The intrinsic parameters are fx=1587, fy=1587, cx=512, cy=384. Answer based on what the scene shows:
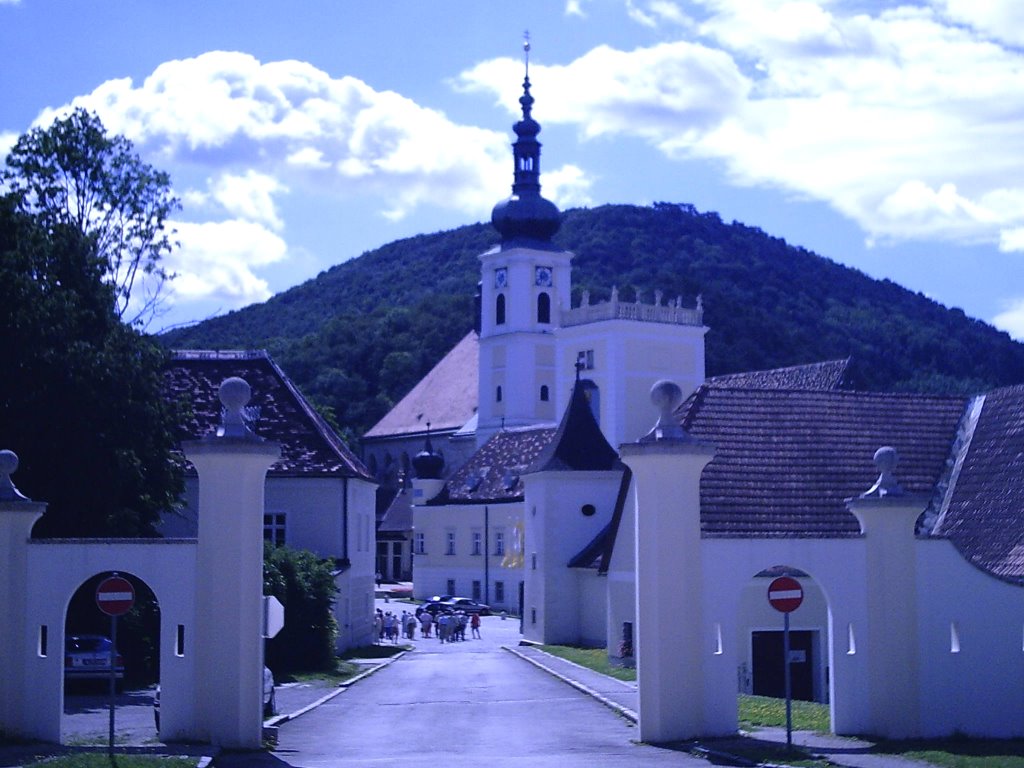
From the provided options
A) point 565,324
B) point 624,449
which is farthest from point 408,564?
point 624,449

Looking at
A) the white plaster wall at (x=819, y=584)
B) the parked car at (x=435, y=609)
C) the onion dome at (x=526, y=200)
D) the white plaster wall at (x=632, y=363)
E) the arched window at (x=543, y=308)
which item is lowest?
the parked car at (x=435, y=609)

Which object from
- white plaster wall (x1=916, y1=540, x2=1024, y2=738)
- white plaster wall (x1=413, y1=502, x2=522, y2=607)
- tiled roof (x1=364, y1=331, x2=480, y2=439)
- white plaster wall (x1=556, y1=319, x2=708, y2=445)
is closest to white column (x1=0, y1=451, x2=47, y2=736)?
white plaster wall (x1=916, y1=540, x2=1024, y2=738)

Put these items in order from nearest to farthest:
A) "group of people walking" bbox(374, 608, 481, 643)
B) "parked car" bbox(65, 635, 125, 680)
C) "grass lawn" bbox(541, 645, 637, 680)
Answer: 1. "parked car" bbox(65, 635, 125, 680)
2. "grass lawn" bbox(541, 645, 637, 680)
3. "group of people walking" bbox(374, 608, 481, 643)

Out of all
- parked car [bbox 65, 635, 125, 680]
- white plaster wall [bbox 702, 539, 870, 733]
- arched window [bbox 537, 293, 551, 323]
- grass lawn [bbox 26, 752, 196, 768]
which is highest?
arched window [bbox 537, 293, 551, 323]

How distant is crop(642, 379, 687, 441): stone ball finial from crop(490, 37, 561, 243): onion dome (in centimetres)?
7786

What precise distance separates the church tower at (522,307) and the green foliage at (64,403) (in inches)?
2698

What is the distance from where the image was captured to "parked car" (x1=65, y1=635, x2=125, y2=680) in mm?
29297

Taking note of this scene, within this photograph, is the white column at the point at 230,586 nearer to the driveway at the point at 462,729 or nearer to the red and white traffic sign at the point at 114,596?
the driveway at the point at 462,729

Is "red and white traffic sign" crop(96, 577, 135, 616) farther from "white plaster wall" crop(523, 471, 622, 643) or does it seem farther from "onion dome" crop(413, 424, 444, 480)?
"onion dome" crop(413, 424, 444, 480)

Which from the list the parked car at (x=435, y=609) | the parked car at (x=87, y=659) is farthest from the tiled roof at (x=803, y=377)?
the parked car at (x=87, y=659)

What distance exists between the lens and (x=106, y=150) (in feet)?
135

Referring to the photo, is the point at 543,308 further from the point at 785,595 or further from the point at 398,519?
the point at 785,595

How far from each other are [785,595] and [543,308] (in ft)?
285

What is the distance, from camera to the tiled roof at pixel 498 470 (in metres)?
78.9
